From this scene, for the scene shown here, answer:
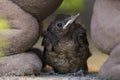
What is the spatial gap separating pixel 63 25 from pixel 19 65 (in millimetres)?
Result: 444

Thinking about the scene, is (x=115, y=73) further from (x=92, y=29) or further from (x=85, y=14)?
(x=85, y=14)

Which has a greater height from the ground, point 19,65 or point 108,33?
point 108,33

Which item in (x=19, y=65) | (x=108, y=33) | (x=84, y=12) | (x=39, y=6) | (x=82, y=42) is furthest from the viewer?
(x=84, y=12)

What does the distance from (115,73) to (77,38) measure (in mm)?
650

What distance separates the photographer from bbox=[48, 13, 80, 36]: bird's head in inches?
136

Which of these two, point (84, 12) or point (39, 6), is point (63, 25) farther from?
point (84, 12)

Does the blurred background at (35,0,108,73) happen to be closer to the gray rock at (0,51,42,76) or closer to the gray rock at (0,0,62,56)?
the gray rock at (0,0,62,56)

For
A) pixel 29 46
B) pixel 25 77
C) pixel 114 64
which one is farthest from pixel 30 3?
pixel 114 64

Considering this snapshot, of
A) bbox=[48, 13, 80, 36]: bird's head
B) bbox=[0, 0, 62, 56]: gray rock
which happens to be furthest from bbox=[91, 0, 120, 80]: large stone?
bbox=[0, 0, 62, 56]: gray rock

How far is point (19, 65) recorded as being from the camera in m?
3.29

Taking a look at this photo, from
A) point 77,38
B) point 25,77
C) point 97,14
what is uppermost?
point 97,14

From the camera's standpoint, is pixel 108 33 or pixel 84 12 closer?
pixel 108 33

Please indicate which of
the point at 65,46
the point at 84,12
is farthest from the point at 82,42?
the point at 84,12

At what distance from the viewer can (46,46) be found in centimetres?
355
